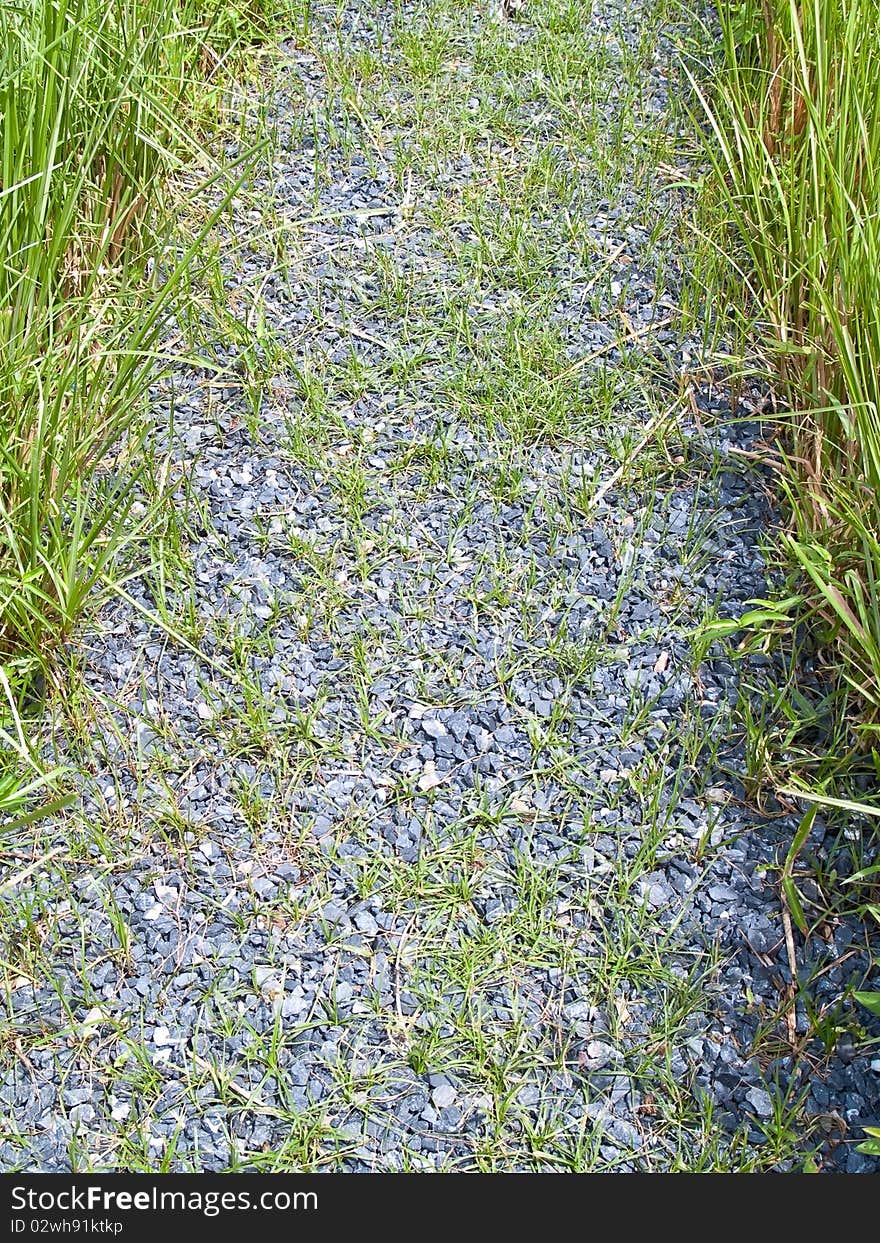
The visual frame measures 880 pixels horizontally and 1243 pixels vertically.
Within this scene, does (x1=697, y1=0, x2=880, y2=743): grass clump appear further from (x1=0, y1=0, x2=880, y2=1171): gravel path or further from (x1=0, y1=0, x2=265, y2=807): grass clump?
(x1=0, y1=0, x2=265, y2=807): grass clump

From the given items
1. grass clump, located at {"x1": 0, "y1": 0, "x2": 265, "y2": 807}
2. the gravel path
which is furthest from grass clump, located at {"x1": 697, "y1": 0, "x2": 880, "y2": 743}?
grass clump, located at {"x1": 0, "y1": 0, "x2": 265, "y2": 807}

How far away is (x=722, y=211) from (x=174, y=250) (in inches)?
51.7

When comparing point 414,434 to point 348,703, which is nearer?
point 348,703

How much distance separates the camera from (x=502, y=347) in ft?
8.68

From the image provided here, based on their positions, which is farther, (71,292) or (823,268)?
(71,292)

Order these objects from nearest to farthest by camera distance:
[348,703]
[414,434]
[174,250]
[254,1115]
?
[254,1115]
[348,703]
[414,434]
[174,250]

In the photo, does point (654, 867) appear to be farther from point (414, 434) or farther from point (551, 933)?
point (414, 434)

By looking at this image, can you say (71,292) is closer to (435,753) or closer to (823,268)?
(435,753)

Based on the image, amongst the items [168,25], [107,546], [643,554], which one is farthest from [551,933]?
[168,25]

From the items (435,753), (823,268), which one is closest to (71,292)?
(435,753)

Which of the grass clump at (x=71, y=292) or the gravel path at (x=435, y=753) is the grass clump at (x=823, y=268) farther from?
the grass clump at (x=71, y=292)

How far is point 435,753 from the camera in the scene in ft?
6.77

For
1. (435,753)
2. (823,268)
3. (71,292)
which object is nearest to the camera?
(435,753)

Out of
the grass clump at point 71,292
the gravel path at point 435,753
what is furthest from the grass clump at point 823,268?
the grass clump at point 71,292
